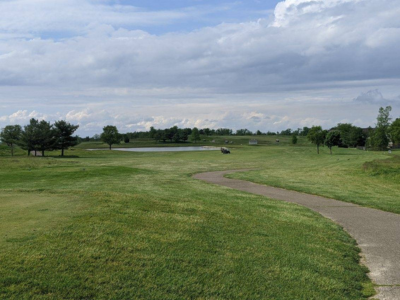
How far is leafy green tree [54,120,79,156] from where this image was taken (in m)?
70.0

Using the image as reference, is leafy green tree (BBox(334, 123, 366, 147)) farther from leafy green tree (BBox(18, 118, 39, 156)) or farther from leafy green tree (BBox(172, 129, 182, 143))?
leafy green tree (BBox(18, 118, 39, 156))

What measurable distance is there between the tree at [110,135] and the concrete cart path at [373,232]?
3717 inches

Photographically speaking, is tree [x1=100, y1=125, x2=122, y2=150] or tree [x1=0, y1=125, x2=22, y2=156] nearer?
tree [x1=0, y1=125, x2=22, y2=156]

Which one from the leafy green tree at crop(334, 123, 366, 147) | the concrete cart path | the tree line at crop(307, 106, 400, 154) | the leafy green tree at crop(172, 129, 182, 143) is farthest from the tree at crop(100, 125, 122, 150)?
the concrete cart path

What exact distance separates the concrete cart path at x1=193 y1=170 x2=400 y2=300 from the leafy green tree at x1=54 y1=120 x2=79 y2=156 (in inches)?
2356

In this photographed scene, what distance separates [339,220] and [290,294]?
6.83m

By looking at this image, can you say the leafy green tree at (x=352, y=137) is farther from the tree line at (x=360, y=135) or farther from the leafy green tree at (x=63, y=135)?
the leafy green tree at (x=63, y=135)

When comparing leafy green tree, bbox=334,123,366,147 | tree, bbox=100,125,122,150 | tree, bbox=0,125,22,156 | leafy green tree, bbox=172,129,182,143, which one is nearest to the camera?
tree, bbox=0,125,22,156

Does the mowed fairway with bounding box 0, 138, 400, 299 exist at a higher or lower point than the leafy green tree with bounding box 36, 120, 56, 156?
lower

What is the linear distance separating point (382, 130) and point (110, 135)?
243ft

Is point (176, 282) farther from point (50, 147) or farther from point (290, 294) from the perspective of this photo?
point (50, 147)

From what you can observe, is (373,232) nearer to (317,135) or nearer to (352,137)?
(317,135)

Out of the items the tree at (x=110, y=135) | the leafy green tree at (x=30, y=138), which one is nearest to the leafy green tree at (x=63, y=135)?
the leafy green tree at (x=30, y=138)

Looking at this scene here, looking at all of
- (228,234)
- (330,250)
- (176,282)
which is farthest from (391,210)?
(176,282)
